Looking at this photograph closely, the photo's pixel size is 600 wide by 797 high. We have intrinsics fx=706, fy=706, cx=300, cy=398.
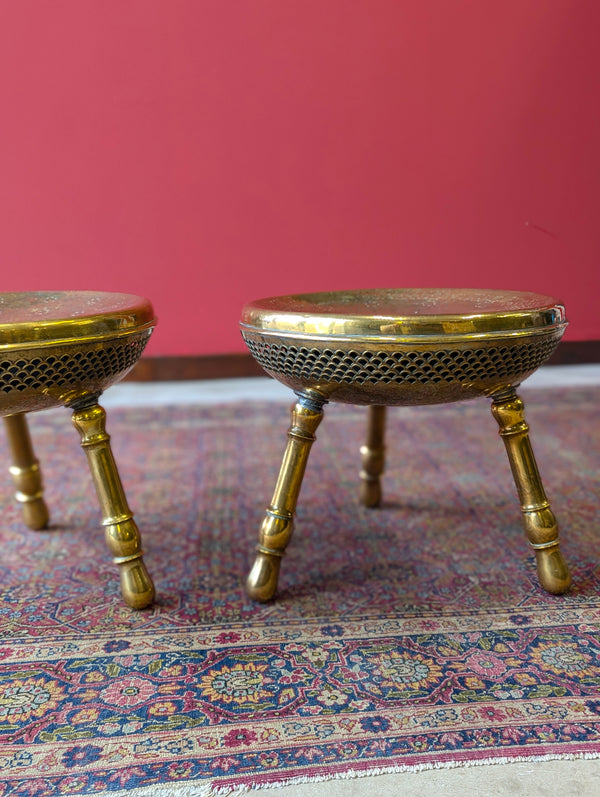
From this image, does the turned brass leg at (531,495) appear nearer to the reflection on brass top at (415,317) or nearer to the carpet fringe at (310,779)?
the reflection on brass top at (415,317)

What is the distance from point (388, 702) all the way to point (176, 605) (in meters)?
0.46

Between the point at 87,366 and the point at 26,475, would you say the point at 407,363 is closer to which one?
the point at 87,366

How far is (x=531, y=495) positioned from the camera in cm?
126

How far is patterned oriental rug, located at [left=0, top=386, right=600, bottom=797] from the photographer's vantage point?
0.91m

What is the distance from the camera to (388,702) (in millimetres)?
1000

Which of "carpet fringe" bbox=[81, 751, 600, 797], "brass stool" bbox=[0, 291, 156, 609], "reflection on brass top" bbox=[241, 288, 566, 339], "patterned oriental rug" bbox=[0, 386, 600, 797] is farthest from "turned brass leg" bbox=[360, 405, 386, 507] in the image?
"carpet fringe" bbox=[81, 751, 600, 797]

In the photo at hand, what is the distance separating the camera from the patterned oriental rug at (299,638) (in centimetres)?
91

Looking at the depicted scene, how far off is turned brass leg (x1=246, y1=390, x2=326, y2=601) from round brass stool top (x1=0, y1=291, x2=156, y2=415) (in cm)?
31

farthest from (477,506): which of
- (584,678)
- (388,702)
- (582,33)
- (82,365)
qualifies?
(582,33)

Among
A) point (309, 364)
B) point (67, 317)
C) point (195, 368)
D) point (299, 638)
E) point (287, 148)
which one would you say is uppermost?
point (287, 148)

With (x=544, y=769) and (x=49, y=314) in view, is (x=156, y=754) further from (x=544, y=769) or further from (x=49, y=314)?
(x=49, y=314)

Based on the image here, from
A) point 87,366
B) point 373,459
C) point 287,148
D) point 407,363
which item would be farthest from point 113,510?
point 287,148

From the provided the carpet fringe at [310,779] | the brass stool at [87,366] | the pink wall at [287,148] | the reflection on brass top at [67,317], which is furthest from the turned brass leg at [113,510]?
the pink wall at [287,148]

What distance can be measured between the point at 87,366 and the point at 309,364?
0.36 m
